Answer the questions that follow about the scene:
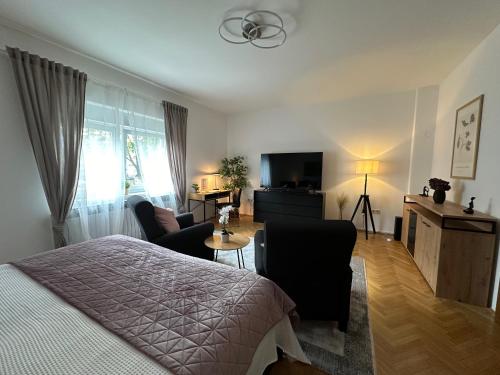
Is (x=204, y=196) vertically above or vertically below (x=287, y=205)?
above

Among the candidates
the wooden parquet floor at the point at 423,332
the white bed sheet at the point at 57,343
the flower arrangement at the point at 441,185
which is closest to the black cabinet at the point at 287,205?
the flower arrangement at the point at 441,185

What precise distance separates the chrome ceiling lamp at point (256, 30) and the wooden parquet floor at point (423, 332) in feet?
9.39

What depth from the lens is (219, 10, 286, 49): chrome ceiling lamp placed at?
2047mm

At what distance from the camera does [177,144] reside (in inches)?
163

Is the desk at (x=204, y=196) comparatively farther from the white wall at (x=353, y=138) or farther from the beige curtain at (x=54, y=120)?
the beige curtain at (x=54, y=120)

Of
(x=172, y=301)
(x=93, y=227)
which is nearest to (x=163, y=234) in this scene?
(x=93, y=227)

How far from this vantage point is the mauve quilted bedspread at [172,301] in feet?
2.61

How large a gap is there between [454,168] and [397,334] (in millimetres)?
2434

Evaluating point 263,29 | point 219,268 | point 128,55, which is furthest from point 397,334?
point 128,55

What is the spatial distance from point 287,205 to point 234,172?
5.25 feet

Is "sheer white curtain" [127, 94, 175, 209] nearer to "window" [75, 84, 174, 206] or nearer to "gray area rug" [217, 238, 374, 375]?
"window" [75, 84, 174, 206]

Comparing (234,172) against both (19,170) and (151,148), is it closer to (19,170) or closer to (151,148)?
(151,148)

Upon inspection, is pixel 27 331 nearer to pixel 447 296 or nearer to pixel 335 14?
pixel 335 14

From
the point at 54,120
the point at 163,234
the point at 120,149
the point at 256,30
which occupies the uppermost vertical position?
the point at 256,30
